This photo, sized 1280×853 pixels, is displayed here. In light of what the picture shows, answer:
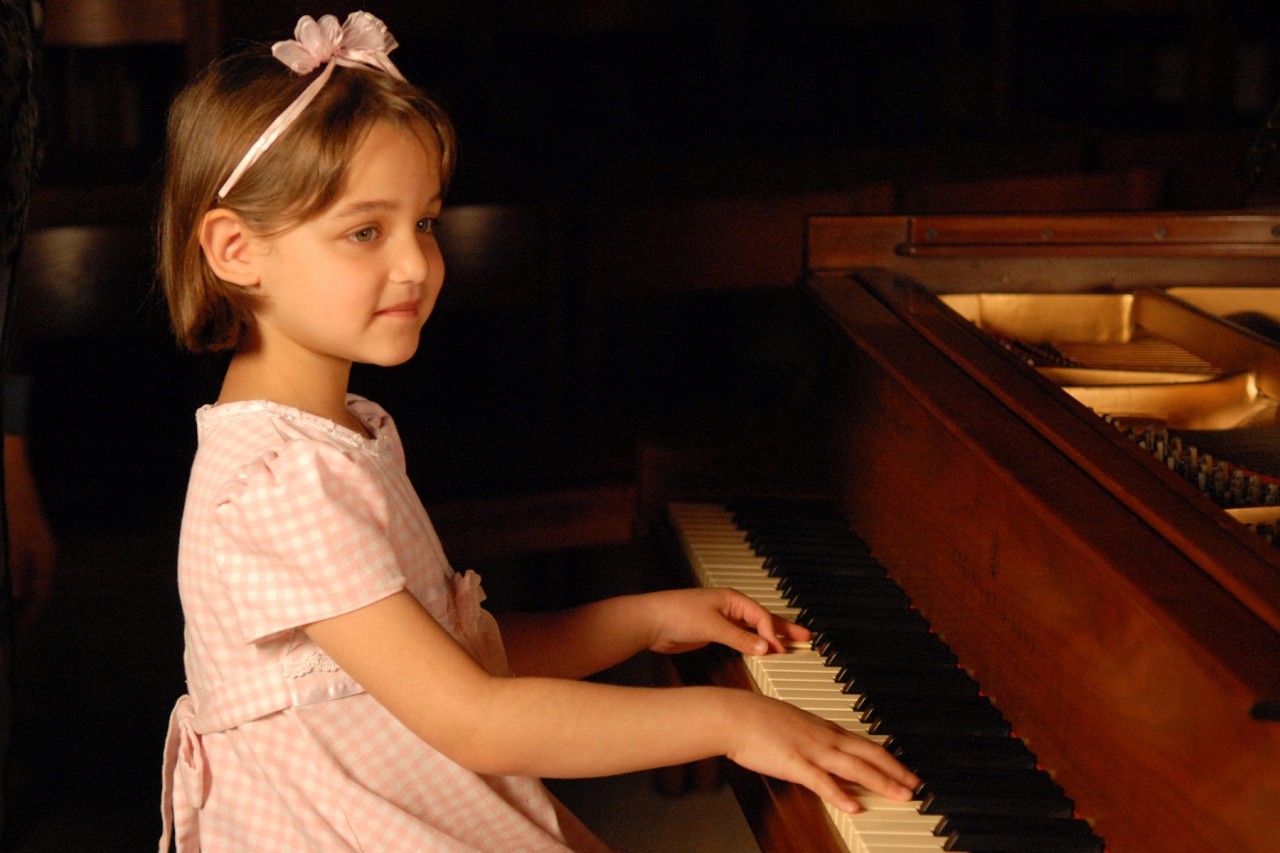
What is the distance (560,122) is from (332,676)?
11.9 ft

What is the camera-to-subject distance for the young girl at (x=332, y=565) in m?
1.37

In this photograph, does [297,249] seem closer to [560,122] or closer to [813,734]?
[813,734]

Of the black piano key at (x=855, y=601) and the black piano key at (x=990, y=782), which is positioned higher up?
the black piano key at (x=855, y=601)

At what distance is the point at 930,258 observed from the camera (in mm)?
2258

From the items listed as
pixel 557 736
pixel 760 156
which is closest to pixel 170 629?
pixel 760 156

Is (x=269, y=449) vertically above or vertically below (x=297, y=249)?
below

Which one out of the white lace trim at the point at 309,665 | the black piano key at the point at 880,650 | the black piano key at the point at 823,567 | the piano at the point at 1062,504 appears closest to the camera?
the piano at the point at 1062,504

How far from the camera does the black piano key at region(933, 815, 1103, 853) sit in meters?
1.22

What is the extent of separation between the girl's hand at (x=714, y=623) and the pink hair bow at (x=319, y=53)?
0.71 meters

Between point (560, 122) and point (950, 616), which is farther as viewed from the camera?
point (560, 122)

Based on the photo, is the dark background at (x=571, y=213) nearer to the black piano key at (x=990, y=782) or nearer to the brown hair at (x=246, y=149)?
the brown hair at (x=246, y=149)

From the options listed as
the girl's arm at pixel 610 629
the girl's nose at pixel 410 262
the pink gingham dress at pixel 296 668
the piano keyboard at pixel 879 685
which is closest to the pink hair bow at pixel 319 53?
the girl's nose at pixel 410 262

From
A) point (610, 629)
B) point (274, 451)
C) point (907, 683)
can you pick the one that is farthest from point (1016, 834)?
point (274, 451)

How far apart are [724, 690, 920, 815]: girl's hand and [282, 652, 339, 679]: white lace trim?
16.7 inches
